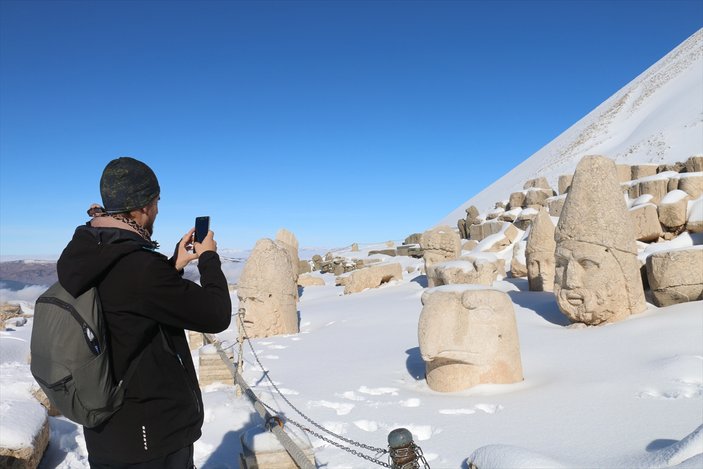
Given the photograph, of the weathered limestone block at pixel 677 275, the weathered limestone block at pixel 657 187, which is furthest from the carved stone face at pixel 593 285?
the weathered limestone block at pixel 657 187

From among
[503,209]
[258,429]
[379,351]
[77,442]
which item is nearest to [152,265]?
[258,429]

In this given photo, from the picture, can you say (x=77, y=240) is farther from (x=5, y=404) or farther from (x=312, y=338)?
(x=312, y=338)

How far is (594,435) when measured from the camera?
4082 millimetres

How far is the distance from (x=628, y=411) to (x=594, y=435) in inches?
23.6

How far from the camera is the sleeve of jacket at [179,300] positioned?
1860 millimetres

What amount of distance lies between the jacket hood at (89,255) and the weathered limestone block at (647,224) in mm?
11645

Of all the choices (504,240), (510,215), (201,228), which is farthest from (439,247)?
(201,228)

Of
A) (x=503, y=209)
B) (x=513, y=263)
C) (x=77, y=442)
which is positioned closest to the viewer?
(x=77, y=442)

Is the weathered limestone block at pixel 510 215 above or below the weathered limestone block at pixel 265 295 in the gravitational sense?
above

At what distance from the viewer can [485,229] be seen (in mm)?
22922

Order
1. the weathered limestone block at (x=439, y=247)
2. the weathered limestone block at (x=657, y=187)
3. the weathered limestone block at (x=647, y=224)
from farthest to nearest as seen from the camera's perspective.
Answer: the weathered limestone block at (x=439, y=247), the weathered limestone block at (x=657, y=187), the weathered limestone block at (x=647, y=224)

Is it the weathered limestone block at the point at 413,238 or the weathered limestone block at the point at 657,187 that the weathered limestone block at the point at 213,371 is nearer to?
the weathered limestone block at the point at 657,187

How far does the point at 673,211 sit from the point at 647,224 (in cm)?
55

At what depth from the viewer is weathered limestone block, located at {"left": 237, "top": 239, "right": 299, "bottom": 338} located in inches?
401
